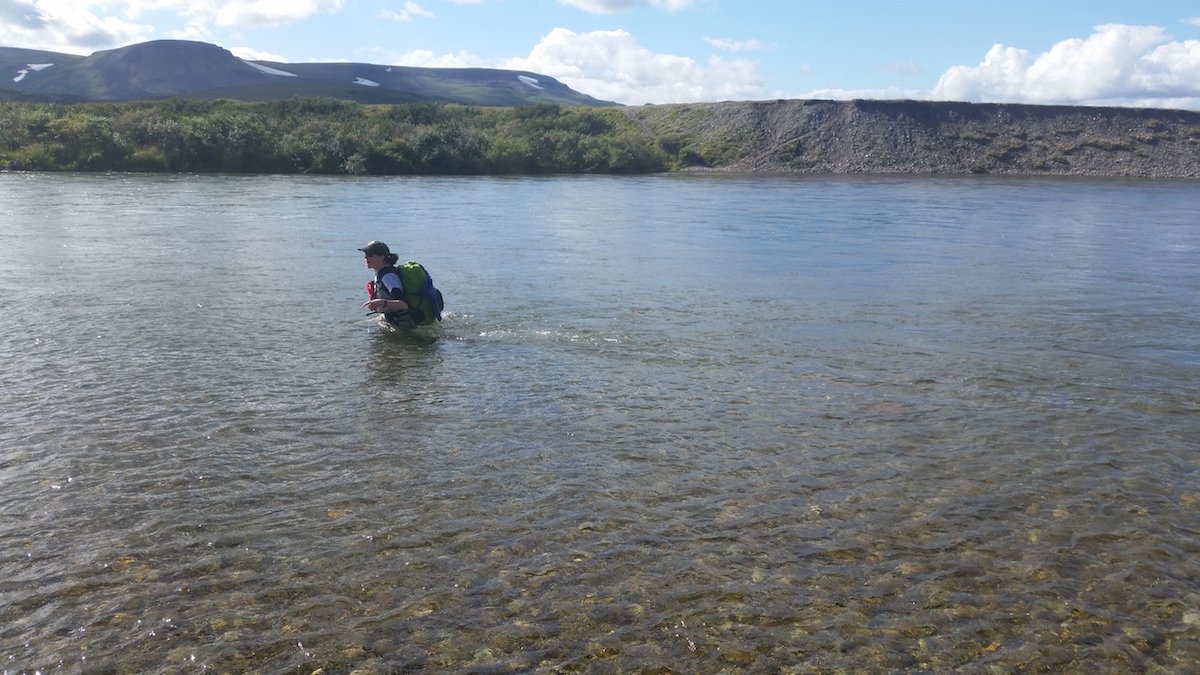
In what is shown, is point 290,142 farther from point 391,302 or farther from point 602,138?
point 391,302

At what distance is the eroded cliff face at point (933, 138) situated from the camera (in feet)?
327

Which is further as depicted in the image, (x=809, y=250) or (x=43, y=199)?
(x=43, y=199)

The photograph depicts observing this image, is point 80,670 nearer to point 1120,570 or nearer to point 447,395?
point 447,395

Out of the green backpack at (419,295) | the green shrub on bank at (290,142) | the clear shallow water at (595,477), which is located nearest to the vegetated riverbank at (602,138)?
the green shrub on bank at (290,142)

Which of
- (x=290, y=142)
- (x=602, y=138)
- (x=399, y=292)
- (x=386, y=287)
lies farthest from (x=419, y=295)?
(x=602, y=138)

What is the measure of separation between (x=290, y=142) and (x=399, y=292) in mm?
69898

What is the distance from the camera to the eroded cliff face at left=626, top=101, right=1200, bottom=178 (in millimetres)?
99688

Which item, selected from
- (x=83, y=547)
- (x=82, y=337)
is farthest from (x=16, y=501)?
(x=82, y=337)

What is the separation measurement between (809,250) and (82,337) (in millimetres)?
21298

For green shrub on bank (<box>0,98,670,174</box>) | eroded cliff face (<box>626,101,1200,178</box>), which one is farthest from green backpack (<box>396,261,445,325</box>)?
eroded cliff face (<box>626,101,1200,178</box>)

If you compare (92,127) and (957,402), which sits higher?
(92,127)

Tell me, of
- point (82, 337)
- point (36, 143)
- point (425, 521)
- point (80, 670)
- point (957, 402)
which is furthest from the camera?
point (36, 143)

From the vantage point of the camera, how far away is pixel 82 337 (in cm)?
1452

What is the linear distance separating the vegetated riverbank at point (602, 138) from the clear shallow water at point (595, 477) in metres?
59.9
